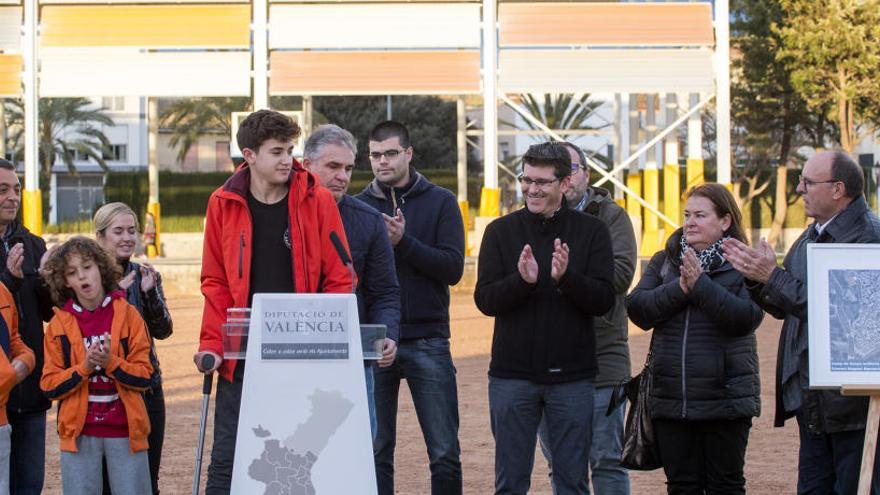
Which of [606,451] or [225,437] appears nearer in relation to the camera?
[225,437]

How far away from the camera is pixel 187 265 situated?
29.8m

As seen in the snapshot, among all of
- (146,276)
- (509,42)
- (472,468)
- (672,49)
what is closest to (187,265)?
(509,42)

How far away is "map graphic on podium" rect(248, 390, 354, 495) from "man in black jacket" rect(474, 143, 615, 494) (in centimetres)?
127

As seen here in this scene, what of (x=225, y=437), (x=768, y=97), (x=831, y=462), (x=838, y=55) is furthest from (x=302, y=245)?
(x=768, y=97)

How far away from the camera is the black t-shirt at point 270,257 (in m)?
5.75

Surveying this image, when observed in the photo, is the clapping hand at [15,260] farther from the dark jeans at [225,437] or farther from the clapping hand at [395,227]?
the clapping hand at [395,227]

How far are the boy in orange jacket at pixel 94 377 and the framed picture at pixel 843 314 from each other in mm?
3015

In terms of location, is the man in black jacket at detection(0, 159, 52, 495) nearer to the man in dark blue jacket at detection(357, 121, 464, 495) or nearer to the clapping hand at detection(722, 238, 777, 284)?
the man in dark blue jacket at detection(357, 121, 464, 495)

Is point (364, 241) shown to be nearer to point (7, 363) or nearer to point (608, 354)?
point (608, 354)

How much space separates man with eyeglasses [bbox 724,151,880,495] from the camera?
20.0 ft

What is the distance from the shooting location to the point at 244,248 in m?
5.70

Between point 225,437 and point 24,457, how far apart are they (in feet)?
4.51

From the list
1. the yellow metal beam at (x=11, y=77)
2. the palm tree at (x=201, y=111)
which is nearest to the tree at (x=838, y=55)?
the yellow metal beam at (x=11, y=77)

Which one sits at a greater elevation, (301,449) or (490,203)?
(490,203)
